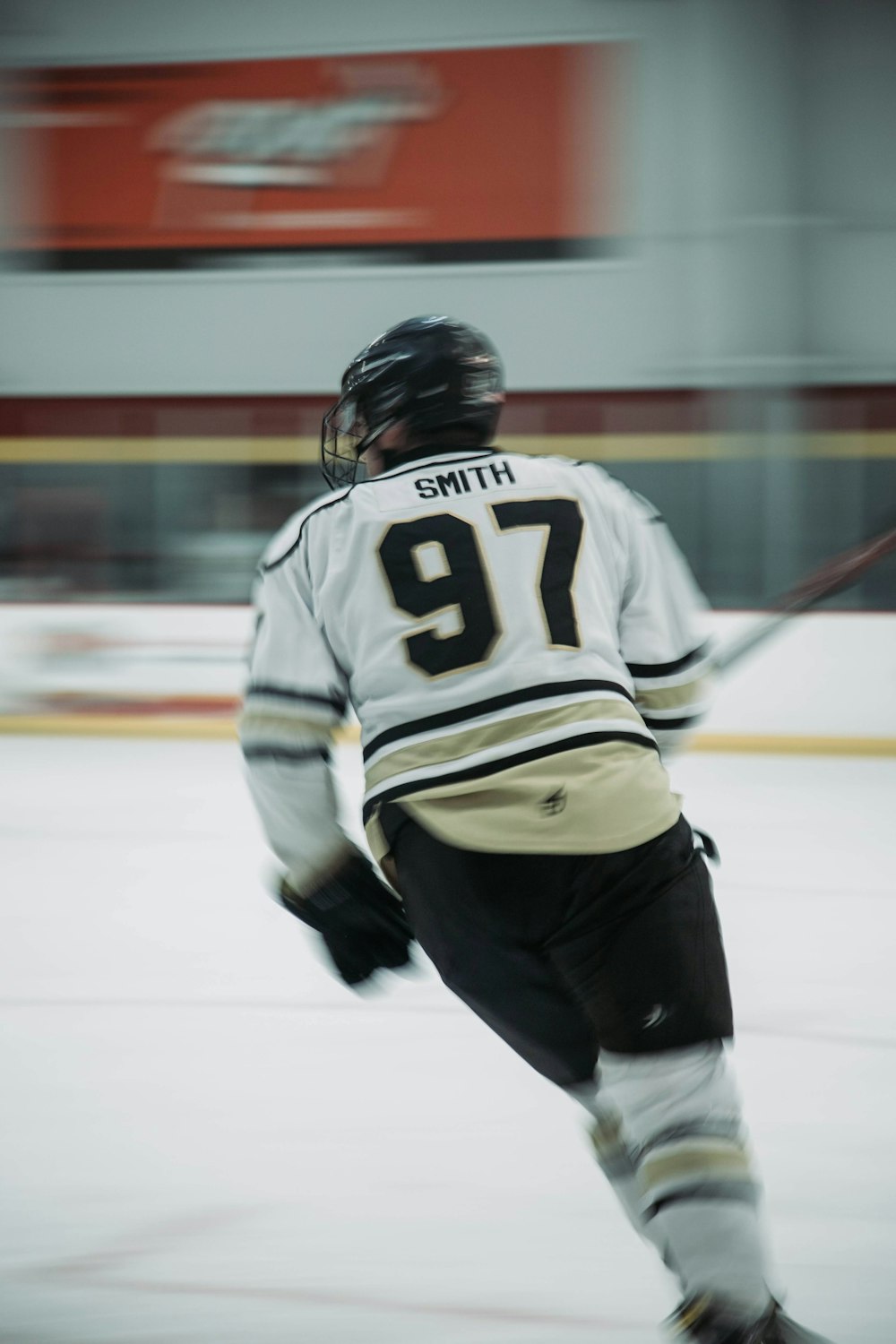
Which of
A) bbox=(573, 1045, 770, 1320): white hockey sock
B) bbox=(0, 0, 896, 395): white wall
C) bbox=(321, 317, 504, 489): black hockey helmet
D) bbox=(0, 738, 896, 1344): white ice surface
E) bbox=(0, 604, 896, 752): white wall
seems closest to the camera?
bbox=(573, 1045, 770, 1320): white hockey sock

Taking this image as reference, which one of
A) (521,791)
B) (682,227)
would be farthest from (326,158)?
(521,791)

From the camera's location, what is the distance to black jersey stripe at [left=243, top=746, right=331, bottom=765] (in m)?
1.43

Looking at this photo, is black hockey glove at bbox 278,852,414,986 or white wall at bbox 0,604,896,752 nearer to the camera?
black hockey glove at bbox 278,852,414,986

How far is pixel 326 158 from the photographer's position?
29.9 ft

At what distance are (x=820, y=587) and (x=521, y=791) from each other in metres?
0.49

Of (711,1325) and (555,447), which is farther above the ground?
(711,1325)

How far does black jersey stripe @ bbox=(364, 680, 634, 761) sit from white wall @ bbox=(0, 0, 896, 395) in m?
7.64

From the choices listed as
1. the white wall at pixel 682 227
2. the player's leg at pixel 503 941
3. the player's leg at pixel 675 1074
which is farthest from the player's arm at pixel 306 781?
the white wall at pixel 682 227

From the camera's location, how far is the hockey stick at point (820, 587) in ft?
5.11

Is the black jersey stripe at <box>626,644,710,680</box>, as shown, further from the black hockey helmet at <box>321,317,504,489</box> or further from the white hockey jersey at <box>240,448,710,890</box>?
the black hockey helmet at <box>321,317,504,489</box>

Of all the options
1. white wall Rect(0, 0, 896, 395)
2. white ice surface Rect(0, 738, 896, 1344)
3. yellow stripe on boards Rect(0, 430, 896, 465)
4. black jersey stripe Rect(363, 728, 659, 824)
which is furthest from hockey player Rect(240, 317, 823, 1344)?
white wall Rect(0, 0, 896, 395)

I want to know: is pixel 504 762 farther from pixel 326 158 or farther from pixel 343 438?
pixel 326 158

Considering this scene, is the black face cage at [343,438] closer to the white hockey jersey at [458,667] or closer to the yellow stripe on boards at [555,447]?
the white hockey jersey at [458,667]

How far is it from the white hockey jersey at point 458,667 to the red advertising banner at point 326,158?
26.1ft
